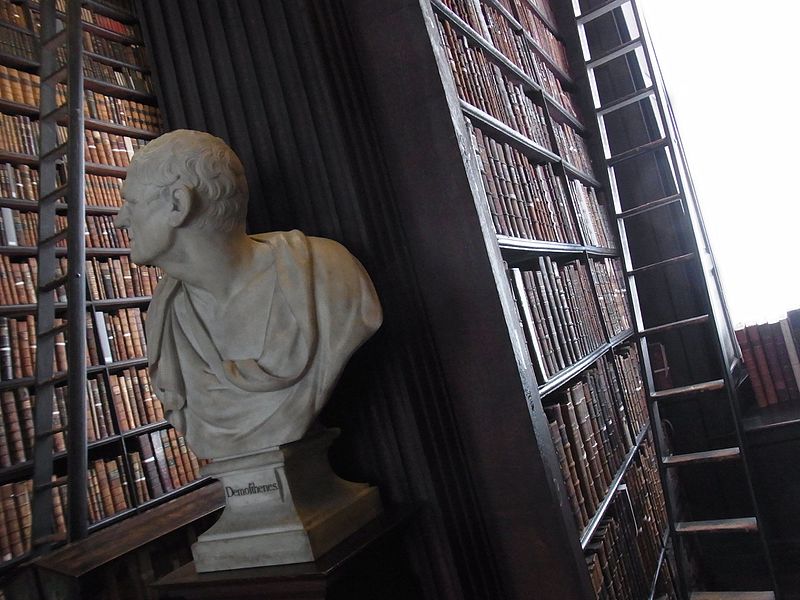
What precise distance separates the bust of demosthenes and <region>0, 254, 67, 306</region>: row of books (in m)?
1.85

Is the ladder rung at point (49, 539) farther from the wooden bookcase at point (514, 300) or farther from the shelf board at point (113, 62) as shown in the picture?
the shelf board at point (113, 62)

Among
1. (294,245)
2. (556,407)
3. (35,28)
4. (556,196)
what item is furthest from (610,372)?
(35,28)

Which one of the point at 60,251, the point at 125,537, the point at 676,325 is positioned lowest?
the point at 125,537

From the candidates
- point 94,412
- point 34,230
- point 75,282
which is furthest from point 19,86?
point 94,412

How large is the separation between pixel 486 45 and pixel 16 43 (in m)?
2.29

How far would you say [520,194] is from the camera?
210 cm

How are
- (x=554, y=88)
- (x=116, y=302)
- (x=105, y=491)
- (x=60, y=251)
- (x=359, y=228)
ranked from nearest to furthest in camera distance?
(x=359, y=228)
(x=105, y=491)
(x=60, y=251)
(x=554, y=88)
(x=116, y=302)

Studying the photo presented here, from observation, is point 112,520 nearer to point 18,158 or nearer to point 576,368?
point 18,158

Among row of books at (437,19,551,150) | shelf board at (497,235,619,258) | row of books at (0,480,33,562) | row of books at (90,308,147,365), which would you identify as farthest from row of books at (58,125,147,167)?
shelf board at (497,235,619,258)

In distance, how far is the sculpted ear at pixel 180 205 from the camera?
1.23m

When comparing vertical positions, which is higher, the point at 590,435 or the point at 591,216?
the point at 591,216

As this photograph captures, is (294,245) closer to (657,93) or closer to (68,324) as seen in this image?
(68,324)

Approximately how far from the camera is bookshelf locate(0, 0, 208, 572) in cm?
283

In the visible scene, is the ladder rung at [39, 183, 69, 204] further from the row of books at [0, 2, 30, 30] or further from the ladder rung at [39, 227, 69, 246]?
the row of books at [0, 2, 30, 30]
